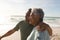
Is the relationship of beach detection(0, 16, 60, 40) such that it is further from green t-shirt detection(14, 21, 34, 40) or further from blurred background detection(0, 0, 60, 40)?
green t-shirt detection(14, 21, 34, 40)

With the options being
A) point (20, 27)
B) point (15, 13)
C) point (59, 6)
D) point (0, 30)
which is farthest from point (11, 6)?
point (20, 27)

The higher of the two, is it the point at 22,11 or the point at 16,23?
the point at 22,11

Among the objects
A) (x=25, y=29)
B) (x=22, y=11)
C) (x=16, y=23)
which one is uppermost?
(x=25, y=29)

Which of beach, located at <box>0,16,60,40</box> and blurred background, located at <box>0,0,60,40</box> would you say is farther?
blurred background, located at <box>0,0,60,40</box>

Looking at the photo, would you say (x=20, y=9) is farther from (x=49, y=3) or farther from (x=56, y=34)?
(x=56, y=34)

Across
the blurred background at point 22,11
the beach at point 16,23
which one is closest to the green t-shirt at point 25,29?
the beach at point 16,23

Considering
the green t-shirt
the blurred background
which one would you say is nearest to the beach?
the blurred background

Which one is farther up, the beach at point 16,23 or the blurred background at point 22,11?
the blurred background at point 22,11

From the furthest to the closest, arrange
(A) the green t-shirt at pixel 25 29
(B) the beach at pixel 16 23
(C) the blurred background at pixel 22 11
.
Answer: (C) the blurred background at pixel 22 11
(B) the beach at pixel 16 23
(A) the green t-shirt at pixel 25 29

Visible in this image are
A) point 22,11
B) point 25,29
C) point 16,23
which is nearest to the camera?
point 25,29

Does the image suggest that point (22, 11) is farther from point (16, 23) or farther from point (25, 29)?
point (25, 29)

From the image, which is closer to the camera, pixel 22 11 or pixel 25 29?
pixel 25 29

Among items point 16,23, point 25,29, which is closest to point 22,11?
point 16,23

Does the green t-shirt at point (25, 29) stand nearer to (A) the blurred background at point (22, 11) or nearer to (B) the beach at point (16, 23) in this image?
(B) the beach at point (16, 23)
